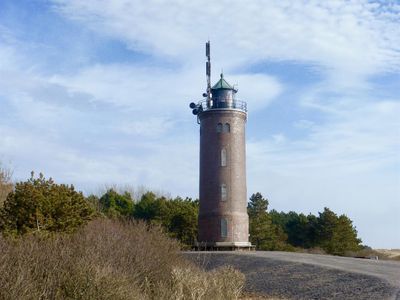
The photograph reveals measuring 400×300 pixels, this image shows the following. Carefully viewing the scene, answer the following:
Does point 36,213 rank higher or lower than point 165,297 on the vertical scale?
higher

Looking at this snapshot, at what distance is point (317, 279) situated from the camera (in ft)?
71.9

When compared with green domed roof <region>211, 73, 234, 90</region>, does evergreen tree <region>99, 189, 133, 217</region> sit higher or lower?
lower

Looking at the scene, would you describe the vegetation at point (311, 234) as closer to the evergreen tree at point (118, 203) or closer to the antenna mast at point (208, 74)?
the evergreen tree at point (118, 203)

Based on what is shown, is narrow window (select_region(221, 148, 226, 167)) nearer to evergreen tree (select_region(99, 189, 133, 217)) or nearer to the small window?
the small window

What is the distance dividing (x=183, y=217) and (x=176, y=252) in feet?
96.8

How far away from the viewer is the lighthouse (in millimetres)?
40125

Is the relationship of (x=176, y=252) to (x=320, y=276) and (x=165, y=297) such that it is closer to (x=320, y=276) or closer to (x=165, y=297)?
(x=165, y=297)

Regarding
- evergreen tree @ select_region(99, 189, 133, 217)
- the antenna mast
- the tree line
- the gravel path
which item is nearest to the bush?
the gravel path

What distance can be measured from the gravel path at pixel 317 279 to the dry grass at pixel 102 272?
515 cm

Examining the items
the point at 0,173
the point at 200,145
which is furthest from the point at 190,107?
the point at 0,173

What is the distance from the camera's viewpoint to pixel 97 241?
13.9 meters

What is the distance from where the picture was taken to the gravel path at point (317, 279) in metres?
18.7

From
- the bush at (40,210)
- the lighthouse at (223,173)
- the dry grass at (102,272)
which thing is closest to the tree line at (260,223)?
the lighthouse at (223,173)

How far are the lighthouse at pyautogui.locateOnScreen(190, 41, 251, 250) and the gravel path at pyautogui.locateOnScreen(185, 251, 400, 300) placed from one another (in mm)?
10497
